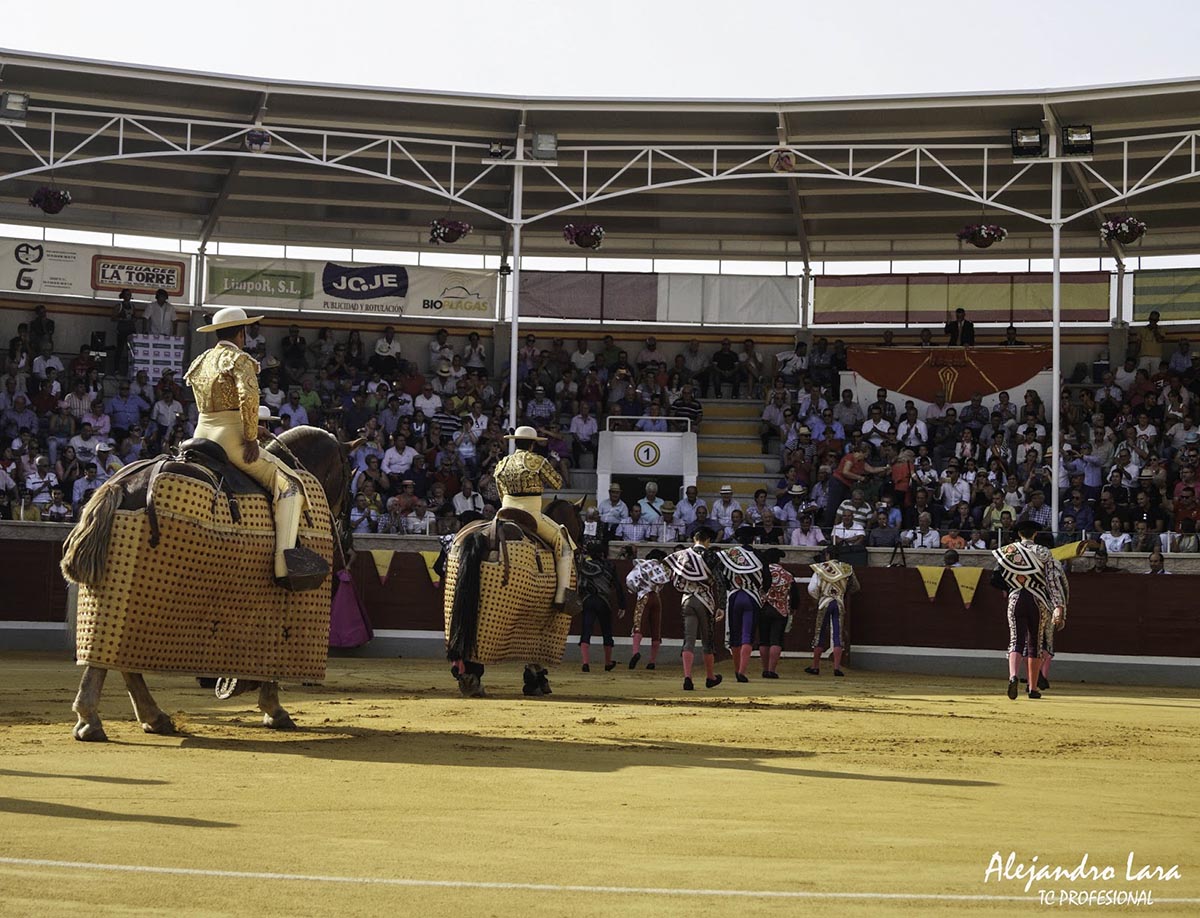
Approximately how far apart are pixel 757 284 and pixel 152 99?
1103 cm

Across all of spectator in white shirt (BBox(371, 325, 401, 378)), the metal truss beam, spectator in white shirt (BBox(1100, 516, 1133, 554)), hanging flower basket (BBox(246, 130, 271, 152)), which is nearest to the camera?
spectator in white shirt (BBox(1100, 516, 1133, 554))

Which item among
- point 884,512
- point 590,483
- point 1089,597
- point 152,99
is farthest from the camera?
point 590,483

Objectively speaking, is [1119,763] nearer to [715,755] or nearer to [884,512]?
[715,755]

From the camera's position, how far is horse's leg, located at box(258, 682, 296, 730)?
927 centimetres

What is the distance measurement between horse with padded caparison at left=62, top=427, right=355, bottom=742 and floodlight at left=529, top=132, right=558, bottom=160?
13.8 m

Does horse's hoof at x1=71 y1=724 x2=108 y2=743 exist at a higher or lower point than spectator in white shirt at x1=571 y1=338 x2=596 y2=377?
lower

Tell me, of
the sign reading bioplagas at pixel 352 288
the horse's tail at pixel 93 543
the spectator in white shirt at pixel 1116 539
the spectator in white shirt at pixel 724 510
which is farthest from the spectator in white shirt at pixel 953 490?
the horse's tail at pixel 93 543

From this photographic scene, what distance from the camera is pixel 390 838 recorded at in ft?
17.9

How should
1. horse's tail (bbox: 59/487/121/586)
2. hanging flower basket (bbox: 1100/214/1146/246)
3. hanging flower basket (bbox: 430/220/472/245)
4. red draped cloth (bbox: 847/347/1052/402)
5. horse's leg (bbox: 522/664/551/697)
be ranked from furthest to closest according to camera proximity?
1. red draped cloth (bbox: 847/347/1052/402)
2. hanging flower basket (bbox: 430/220/472/245)
3. hanging flower basket (bbox: 1100/214/1146/246)
4. horse's leg (bbox: 522/664/551/697)
5. horse's tail (bbox: 59/487/121/586)

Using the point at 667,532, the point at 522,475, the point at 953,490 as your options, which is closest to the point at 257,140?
the point at 667,532

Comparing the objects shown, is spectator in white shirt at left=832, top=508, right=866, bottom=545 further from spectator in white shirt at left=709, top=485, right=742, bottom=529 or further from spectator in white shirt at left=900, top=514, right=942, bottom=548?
spectator in white shirt at left=709, top=485, right=742, bottom=529

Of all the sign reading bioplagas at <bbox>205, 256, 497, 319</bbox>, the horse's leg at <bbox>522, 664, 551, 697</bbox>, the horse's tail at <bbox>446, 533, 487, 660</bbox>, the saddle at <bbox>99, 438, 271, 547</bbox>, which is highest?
the sign reading bioplagas at <bbox>205, 256, 497, 319</bbox>

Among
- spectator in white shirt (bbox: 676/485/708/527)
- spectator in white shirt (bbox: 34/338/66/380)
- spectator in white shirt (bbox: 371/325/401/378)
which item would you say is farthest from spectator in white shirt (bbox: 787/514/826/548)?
spectator in white shirt (bbox: 34/338/66/380)

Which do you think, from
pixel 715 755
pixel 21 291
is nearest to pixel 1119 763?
pixel 715 755
